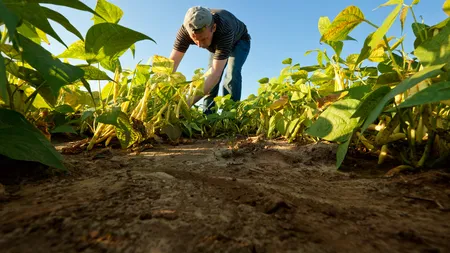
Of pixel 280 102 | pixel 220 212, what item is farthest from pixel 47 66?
pixel 280 102

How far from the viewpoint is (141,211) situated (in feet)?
1.64

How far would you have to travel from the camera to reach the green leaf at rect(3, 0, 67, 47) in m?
0.58

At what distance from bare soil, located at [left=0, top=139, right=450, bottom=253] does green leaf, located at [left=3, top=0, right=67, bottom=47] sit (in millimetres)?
388

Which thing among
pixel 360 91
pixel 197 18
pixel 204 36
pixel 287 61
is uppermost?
pixel 197 18

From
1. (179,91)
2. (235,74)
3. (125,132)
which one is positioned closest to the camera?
(125,132)

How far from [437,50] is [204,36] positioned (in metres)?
2.63

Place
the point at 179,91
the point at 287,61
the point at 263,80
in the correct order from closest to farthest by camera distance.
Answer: the point at 179,91
the point at 287,61
the point at 263,80

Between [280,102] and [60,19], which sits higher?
[60,19]

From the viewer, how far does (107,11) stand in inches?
43.2

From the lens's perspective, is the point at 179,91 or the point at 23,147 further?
the point at 179,91

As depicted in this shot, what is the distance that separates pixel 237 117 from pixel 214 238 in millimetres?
2185

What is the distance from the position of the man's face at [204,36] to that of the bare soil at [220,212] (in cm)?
239

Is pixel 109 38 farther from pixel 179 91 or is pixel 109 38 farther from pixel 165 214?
pixel 179 91

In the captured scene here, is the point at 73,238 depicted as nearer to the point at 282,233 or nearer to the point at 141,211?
the point at 141,211
